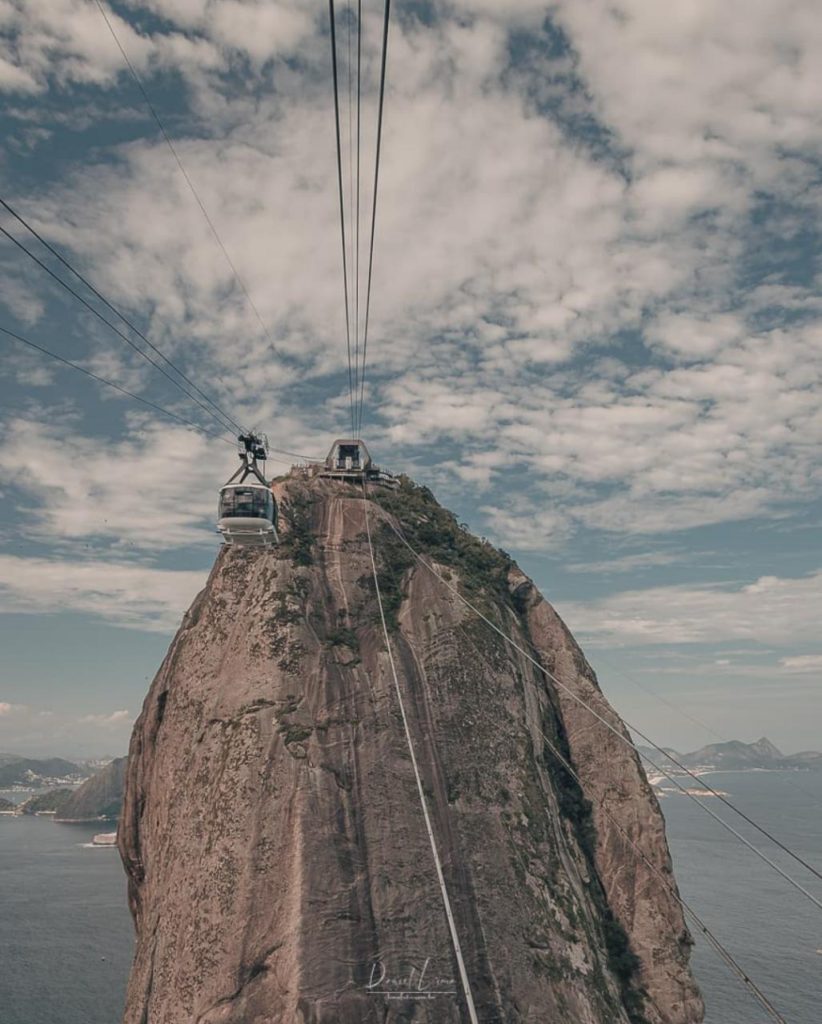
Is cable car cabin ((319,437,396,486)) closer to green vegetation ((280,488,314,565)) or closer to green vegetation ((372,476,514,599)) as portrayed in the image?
green vegetation ((372,476,514,599))

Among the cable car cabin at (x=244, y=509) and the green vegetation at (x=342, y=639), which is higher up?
the cable car cabin at (x=244, y=509)

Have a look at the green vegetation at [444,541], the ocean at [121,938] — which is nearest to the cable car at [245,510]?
the green vegetation at [444,541]

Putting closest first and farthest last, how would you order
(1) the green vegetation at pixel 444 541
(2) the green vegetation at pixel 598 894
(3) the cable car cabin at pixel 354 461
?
1. (2) the green vegetation at pixel 598 894
2. (1) the green vegetation at pixel 444 541
3. (3) the cable car cabin at pixel 354 461

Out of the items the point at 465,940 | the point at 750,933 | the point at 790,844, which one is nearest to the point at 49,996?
the point at 465,940

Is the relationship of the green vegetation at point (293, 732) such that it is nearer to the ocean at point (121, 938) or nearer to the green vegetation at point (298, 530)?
the green vegetation at point (298, 530)

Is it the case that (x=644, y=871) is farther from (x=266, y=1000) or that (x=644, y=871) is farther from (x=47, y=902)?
(x=47, y=902)

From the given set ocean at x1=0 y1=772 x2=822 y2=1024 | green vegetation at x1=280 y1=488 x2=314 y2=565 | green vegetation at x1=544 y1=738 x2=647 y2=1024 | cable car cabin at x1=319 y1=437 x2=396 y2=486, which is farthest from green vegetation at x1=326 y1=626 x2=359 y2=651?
ocean at x1=0 y1=772 x2=822 y2=1024

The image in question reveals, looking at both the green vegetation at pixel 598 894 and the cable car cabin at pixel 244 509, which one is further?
the green vegetation at pixel 598 894
